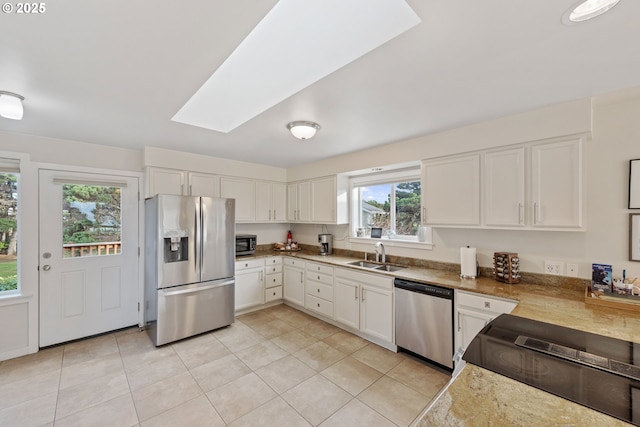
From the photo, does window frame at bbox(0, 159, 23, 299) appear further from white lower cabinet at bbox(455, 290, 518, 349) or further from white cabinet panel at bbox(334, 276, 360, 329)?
white lower cabinet at bbox(455, 290, 518, 349)

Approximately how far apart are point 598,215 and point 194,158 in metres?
4.43

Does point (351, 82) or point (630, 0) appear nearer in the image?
point (630, 0)

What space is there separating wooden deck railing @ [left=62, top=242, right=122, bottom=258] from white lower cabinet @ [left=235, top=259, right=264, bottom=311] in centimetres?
154

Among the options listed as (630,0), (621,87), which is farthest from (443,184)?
(630,0)

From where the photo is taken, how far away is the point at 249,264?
4016 mm

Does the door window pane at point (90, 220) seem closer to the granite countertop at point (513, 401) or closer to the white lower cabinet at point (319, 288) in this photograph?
the white lower cabinet at point (319, 288)

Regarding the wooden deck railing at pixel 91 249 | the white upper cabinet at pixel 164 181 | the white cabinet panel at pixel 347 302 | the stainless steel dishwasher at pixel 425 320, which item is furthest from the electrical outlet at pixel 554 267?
the wooden deck railing at pixel 91 249

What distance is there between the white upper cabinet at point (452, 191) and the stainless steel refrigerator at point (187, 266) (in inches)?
98.9

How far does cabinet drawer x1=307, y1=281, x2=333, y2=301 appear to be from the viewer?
3606mm

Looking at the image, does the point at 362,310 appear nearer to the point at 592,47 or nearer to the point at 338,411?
the point at 338,411

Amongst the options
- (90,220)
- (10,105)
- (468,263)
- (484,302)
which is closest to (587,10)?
(484,302)

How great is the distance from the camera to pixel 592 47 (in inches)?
54.8

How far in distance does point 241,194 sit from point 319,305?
6.94 ft

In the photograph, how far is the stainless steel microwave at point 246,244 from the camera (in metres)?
4.18
